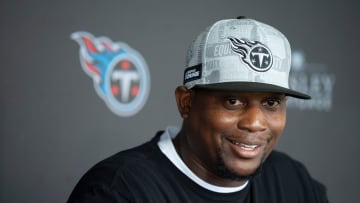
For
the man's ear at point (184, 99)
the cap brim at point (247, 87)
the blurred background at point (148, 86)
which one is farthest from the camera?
the blurred background at point (148, 86)

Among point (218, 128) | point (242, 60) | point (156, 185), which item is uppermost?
point (242, 60)

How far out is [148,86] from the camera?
6.34 feet

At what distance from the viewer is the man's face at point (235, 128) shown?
905 mm

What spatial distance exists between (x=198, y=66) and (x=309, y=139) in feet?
4.77

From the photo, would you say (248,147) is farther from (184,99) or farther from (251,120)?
(184,99)

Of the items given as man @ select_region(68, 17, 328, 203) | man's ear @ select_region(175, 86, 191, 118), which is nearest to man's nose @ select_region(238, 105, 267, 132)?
man @ select_region(68, 17, 328, 203)

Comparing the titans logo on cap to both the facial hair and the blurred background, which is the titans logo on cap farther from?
the blurred background

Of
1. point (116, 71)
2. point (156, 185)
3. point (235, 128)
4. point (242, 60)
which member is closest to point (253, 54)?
point (242, 60)

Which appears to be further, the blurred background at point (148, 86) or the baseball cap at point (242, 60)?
the blurred background at point (148, 86)

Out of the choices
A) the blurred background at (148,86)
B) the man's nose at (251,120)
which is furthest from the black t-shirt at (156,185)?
the blurred background at (148,86)

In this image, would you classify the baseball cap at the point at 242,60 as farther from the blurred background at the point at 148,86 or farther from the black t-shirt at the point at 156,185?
the blurred background at the point at 148,86

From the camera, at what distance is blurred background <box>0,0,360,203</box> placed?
67.1 inches

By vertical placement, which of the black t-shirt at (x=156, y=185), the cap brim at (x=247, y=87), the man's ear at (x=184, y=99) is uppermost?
the cap brim at (x=247, y=87)

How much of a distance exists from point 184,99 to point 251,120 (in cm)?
15
